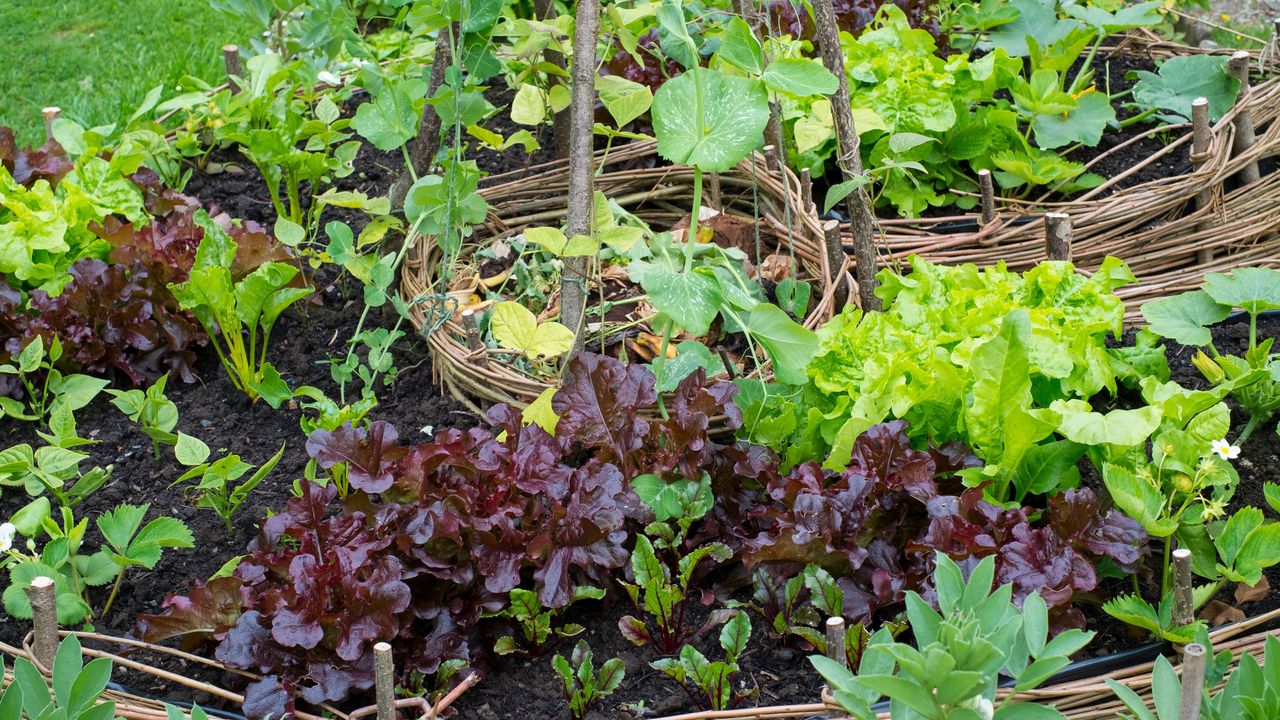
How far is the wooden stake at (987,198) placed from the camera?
2.81 meters

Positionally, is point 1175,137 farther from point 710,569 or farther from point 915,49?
point 710,569

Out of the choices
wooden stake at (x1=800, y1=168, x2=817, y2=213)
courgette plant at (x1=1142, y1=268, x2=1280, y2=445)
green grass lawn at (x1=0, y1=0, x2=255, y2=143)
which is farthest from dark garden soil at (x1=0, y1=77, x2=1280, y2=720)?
green grass lawn at (x1=0, y1=0, x2=255, y2=143)

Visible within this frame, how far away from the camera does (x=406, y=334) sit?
106 inches

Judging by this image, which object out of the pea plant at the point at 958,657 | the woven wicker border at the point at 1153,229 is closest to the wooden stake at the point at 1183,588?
the pea plant at the point at 958,657

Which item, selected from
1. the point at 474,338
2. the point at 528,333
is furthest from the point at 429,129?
the point at 528,333

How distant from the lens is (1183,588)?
5.34ft

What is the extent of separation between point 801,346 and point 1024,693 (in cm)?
66

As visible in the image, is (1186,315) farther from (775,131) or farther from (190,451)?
(190,451)

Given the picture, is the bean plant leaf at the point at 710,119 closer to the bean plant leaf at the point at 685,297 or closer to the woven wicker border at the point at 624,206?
the bean plant leaf at the point at 685,297

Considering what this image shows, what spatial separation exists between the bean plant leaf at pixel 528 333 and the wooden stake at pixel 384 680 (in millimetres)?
761

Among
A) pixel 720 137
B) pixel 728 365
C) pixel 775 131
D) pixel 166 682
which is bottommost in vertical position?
pixel 166 682

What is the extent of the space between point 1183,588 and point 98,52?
460cm

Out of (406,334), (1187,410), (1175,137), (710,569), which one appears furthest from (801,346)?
(1175,137)

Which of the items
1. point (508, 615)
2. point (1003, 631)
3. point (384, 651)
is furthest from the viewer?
point (508, 615)
